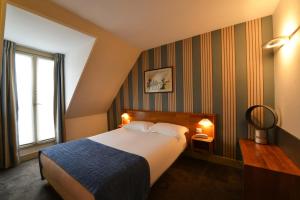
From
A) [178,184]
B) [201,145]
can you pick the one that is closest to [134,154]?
[178,184]

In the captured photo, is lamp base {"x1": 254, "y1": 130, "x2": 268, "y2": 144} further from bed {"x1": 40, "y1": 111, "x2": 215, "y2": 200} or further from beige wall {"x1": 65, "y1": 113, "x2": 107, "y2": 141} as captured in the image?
beige wall {"x1": 65, "y1": 113, "x2": 107, "y2": 141}

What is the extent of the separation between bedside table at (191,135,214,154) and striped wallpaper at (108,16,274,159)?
0.20 m

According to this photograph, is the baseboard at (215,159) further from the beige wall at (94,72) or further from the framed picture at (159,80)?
the beige wall at (94,72)

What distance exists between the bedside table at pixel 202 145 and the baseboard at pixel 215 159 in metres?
0.14

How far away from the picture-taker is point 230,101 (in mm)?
2455

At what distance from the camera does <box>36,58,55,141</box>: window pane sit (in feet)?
10.5

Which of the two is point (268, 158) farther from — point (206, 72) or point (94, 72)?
point (94, 72)

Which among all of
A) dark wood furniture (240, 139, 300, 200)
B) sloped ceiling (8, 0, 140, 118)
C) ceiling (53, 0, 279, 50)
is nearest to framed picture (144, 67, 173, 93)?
sloped ceiling (8, 0, 140, 118)

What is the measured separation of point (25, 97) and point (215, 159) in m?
4.30

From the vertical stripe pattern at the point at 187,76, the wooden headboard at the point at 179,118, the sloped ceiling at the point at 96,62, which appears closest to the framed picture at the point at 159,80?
the vertical stripe pattern at the point at 187,76

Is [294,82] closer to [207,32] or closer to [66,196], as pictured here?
[207,32]

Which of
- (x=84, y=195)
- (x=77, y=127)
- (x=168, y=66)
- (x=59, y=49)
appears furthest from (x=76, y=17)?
(x=77, y=127)

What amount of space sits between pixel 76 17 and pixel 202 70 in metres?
2.43

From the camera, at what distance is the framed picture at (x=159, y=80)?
3137 millimetres
